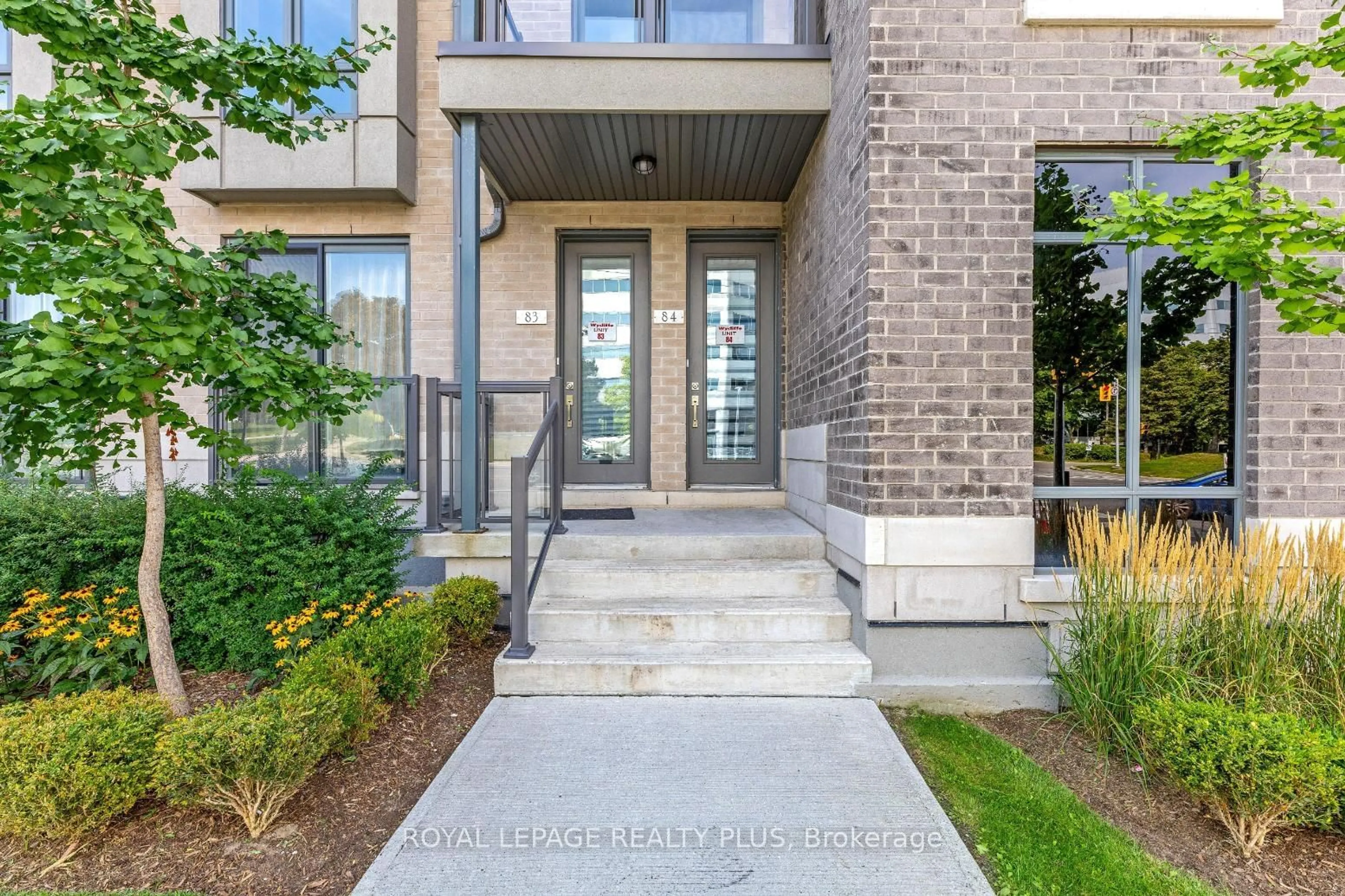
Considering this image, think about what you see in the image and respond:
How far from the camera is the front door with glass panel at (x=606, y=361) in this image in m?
5.96

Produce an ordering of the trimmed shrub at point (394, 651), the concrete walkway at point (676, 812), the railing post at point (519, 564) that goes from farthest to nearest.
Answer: the railing post at point (519, 564), the trimmed shrub at point (394, 651), the concrete walkway at point (676, 812)

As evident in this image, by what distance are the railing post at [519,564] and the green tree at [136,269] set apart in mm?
908

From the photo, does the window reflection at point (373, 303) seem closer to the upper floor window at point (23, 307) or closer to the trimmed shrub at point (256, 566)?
the trimmed shrub at point (256, 566)

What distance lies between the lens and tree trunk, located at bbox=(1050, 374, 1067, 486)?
11.7ft

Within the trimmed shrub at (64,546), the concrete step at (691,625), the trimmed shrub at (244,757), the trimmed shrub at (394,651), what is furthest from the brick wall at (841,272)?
the trimmed shrub at (64,546)

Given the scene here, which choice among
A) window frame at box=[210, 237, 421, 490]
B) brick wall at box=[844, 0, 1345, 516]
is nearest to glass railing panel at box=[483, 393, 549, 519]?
window frame at box=[210, 237, 421, 490]

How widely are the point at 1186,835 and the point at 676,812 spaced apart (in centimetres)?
190

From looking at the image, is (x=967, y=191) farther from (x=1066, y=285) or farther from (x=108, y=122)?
(x=108, y=122)

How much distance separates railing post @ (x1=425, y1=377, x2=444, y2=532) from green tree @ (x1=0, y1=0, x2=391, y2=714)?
952mm

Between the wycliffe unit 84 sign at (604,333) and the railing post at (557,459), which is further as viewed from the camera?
the wycliffe unit 84 sign at (604,333)

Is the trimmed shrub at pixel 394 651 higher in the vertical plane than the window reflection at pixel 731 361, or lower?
lower

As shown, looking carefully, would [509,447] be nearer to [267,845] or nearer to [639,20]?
[639,20]

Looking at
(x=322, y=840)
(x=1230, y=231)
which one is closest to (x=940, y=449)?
(x=1230, y=231)

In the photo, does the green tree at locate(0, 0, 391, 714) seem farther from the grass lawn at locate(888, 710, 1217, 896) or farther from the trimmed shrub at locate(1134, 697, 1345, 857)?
the trimmed shrub at locate(1134, 697, 1345, 857)
